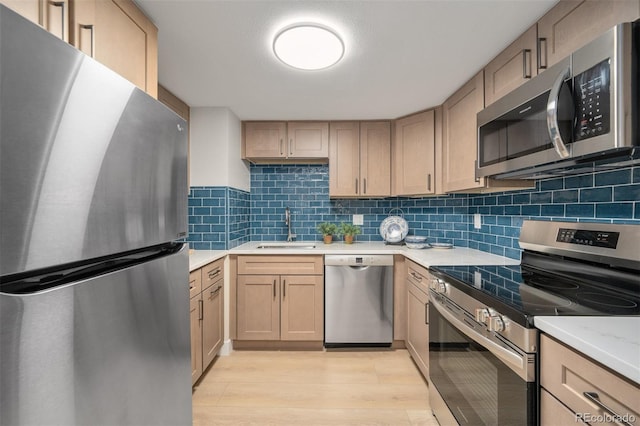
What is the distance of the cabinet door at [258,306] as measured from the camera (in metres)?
2.66

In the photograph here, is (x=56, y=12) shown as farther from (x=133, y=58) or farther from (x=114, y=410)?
(x=114, y=410)

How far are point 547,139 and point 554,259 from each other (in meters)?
0.68

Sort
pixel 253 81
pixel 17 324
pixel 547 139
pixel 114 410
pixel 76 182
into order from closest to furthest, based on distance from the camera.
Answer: pixel 17 324, pixel 76 182, pixel 114 410, pixel 547 139, pixel 253 81

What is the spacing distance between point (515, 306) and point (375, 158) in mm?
2178

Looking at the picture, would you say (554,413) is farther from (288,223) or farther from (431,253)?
(288,223)

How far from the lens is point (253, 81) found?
6.92 feet

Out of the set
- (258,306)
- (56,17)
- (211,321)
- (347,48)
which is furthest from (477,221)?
(56,17)

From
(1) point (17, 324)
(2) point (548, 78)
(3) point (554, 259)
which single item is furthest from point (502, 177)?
(1) point (17, 324)

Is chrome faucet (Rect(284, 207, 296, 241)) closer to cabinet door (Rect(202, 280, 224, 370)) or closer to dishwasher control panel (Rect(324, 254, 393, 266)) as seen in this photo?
dishwasher control panel (Rect(324, 254, 393, 266))

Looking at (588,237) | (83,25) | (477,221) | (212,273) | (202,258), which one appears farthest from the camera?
(477,221)

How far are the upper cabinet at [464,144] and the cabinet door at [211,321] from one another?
79.4 inches

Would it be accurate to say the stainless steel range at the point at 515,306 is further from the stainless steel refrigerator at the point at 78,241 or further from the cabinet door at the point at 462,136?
the stainless steel refrigerator at the point at 78,241

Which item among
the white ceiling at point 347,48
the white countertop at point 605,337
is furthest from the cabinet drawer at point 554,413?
the white ceiling at point 347,48

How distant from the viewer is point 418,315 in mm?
2256
